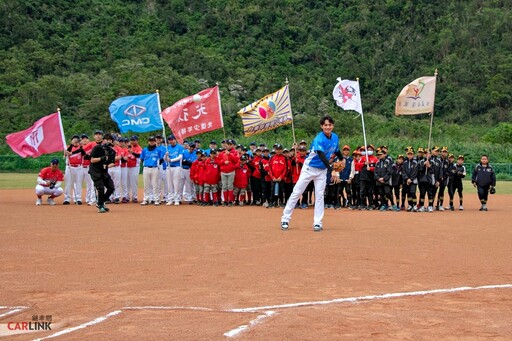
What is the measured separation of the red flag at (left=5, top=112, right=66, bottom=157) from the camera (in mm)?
24359

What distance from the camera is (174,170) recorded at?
24.5m

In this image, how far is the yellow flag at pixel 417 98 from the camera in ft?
74.8

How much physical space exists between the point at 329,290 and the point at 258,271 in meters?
1.50

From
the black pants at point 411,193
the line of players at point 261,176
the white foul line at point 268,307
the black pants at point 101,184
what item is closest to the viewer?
the white foul line at point 268,307

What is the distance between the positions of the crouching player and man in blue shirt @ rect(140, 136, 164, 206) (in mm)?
2418

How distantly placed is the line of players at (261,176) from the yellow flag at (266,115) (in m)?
0.72

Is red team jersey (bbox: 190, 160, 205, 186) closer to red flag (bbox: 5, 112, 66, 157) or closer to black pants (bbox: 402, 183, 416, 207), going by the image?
red flag (bbox: 5, 112, 66, 157)

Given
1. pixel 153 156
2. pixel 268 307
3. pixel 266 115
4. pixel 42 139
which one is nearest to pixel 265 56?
pixel 266 115

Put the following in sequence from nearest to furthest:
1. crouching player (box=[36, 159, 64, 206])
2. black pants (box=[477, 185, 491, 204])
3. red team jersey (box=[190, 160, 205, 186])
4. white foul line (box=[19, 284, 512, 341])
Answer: white foul line (box=[19, 284, 512, 341]), black pants (box=[477, 185, 491, 204]), crouching player (box=[36, 159, 64, 206]), red team jersey (box=[190, 160, 205, 186])

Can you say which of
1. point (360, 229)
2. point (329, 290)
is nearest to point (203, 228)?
point (360, 229)

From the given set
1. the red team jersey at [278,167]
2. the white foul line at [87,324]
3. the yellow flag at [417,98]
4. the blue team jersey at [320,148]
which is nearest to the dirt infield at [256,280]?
the white foul line at [87,324]

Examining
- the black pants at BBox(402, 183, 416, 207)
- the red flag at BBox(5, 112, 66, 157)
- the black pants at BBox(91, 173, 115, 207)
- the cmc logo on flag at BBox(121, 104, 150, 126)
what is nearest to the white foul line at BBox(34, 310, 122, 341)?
the black pants at BBox(91, 173, 115, 207)

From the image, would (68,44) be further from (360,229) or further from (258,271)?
(258,271)

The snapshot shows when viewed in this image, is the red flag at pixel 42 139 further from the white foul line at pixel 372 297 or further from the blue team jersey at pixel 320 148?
the white foul line at pixel 372 297
